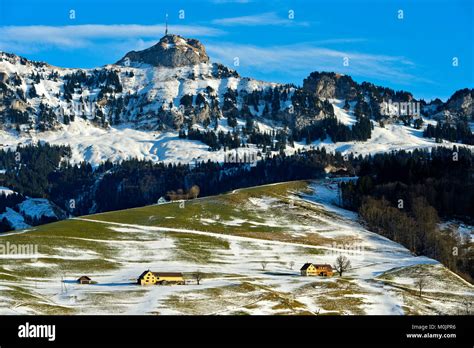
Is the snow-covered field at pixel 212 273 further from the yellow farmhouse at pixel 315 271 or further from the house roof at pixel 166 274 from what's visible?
the house roof at pixel 166 274

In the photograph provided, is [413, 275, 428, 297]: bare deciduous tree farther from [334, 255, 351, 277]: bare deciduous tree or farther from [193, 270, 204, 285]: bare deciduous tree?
[193, 270, 204, 285]: bare deciduous tree

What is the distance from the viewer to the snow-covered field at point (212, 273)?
104375 mm

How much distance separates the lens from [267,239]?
190 m

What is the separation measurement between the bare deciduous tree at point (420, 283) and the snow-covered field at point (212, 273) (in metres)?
1.07

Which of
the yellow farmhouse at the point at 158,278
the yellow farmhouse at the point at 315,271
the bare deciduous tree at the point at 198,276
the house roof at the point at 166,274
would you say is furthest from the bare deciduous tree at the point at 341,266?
the yellow farmhouse at the point at 158,278

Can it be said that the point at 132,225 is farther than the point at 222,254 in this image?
Yes

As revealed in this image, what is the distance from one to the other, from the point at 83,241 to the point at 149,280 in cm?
4693

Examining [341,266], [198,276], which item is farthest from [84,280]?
[341,266]

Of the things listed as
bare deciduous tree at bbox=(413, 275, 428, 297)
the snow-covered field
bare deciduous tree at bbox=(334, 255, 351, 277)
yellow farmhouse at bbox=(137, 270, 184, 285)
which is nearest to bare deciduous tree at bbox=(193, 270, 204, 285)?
the snow-covered field

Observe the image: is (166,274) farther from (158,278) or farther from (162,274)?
(158,278)
